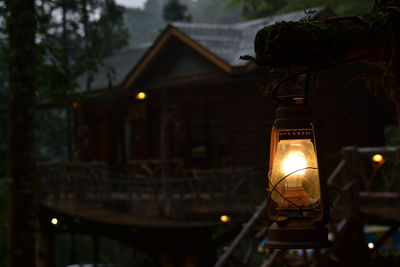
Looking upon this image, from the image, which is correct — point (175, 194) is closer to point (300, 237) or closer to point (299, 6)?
point (299, 6)

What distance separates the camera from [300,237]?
315cm

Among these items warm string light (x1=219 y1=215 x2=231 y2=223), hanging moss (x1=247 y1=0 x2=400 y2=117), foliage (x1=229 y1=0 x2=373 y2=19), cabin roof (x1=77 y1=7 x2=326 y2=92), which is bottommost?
warm string light (x1=219 y1=215 x2=231 y2=223)

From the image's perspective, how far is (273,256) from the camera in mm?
8750

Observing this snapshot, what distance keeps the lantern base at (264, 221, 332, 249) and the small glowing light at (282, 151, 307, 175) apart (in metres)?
0.24

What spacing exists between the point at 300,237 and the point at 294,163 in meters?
0.34

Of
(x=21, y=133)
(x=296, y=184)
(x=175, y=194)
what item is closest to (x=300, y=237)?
(x=296, y=184)

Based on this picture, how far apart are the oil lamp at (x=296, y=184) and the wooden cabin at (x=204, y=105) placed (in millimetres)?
12201

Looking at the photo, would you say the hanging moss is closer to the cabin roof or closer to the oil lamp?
the oil lamp

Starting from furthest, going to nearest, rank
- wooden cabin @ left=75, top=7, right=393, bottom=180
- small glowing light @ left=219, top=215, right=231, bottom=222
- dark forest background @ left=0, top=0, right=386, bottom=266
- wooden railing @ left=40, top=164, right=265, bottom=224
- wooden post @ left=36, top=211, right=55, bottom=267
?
wooden post @ left=36, top=211, right=55, bottom=267 < wooden cabin @ left=75, top=7, right=393, bottom=180 < wooden railing @ left=40, top=164, right=265, bottom=224 < small glowing light @ left=219, top=215, right=231, bottom=222 < dark forest background @ left=0, top=0, right=386, bottom=266

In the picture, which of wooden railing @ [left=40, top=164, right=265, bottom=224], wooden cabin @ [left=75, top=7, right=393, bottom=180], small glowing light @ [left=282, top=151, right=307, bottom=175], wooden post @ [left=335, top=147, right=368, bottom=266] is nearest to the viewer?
small glowing light @ [left=282, top=151, right=307, bottom=175]

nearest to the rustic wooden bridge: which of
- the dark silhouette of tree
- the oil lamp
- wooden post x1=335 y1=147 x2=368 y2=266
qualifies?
wooden post x1=335 y1=147 x2=368 y2=266

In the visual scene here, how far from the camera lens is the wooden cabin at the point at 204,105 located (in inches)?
717

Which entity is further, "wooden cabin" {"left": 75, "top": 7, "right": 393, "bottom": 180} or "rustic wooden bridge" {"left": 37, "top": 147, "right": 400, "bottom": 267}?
"wooden cabin" {"left": 75, "top": 7, "right": 393, "bottom": 180}

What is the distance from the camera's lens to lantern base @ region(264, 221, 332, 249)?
3125mm
